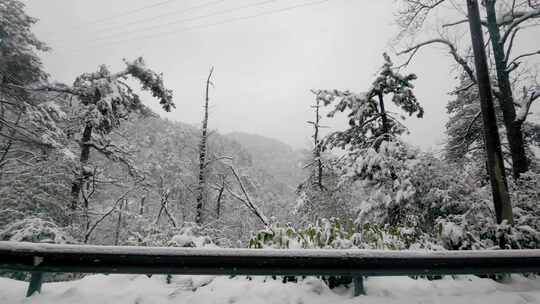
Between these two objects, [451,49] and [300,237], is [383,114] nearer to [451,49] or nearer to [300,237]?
[451,49]

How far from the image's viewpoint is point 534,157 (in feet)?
45.7

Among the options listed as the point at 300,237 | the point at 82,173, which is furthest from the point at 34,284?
the point at 82,173

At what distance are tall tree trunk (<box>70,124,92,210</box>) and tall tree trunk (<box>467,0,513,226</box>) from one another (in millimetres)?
13099

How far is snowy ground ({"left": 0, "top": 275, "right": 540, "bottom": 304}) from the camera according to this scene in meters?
2.95

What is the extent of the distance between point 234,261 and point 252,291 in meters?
0.59

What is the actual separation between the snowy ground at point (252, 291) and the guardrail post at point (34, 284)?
0.22 feet

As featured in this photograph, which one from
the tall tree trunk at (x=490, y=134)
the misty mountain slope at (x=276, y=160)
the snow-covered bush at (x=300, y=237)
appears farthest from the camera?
the misty mountain slope at (x=276, y=160)

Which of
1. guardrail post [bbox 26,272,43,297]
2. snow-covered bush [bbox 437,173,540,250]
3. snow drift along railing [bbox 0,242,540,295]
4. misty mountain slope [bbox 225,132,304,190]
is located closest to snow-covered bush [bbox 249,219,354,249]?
→ snow drift along railing [bbox 0,242,540,295]

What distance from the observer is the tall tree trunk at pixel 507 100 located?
9.14m

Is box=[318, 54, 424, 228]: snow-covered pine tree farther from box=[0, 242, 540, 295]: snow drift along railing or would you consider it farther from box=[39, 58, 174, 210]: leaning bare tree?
box=[39, 58, 174, 210]: leaning bare tree

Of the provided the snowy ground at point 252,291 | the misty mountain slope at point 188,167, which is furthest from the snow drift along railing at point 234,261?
→ the misty mountain slope at point 188,167

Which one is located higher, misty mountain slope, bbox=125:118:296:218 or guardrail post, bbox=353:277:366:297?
misty mountain slope, bbox=125:118:296:218

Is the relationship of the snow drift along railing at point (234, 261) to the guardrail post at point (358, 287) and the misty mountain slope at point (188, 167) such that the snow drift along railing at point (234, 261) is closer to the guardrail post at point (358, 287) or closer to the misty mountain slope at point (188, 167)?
the guardrail post at point (358, 287)

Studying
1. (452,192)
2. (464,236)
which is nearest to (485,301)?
(464,236)
